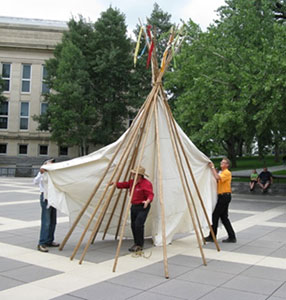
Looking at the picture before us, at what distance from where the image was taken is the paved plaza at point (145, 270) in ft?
16.7

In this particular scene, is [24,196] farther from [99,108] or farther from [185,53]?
[99,108]

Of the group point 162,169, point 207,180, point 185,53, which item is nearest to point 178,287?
point 162,169

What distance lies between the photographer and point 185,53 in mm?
19469

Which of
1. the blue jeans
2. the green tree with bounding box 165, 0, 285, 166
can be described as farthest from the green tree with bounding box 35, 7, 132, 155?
the blue jeans

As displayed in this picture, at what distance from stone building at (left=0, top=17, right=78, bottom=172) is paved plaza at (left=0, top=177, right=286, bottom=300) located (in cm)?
3549

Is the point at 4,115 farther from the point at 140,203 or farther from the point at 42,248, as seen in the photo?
the point at 140,203

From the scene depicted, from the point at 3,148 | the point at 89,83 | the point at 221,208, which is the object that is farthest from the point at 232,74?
the point at 3,148

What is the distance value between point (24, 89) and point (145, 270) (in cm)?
4131

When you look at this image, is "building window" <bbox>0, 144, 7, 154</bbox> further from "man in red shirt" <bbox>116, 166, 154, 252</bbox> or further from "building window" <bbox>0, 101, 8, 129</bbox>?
"man in red shirt" <bbox>116, 166, 154, 252</bbox>

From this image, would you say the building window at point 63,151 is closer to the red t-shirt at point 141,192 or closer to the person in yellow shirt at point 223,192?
the person in yellow shirt at point 223,192

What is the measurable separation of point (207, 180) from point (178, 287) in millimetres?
3290

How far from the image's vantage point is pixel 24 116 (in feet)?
146

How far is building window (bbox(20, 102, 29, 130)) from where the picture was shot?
44344 mm

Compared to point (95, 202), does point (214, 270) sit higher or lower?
lower
